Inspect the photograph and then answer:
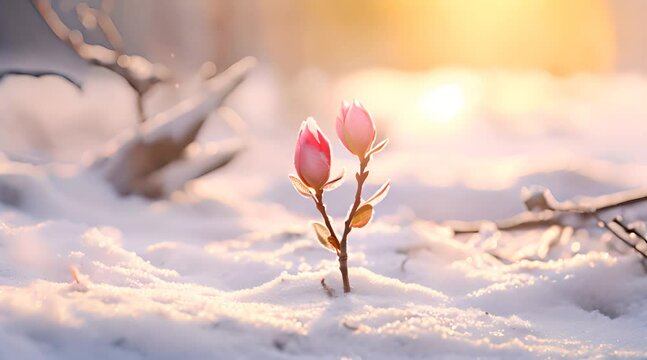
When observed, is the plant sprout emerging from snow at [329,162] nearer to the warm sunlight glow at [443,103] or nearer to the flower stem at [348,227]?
the flower stem at [348,227]

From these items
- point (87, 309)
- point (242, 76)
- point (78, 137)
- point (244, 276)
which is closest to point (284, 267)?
point (244, 276)

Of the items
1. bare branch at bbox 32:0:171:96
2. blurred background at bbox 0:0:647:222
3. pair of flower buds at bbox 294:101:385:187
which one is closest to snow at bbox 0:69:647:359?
pair of flower buds at bbox 294:101:385:187

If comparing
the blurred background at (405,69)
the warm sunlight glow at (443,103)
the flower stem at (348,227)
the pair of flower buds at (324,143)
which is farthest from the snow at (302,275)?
the warm sunlight glow at (443,103)

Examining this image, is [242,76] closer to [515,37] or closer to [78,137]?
[78,137]

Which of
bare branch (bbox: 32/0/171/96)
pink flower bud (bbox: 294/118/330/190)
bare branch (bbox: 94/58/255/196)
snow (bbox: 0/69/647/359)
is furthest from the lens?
bare branch (bbox: 32/0/171/96)

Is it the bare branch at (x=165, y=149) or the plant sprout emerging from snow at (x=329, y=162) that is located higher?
the bare branch at (x=165, y=149)

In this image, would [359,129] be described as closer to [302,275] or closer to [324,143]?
[324,143]

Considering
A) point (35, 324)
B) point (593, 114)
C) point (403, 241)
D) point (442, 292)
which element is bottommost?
point (35, 324)

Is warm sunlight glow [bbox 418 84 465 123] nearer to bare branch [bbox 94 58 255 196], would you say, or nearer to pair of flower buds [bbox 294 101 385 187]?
bare branch [bbox 94 58 255 196]
